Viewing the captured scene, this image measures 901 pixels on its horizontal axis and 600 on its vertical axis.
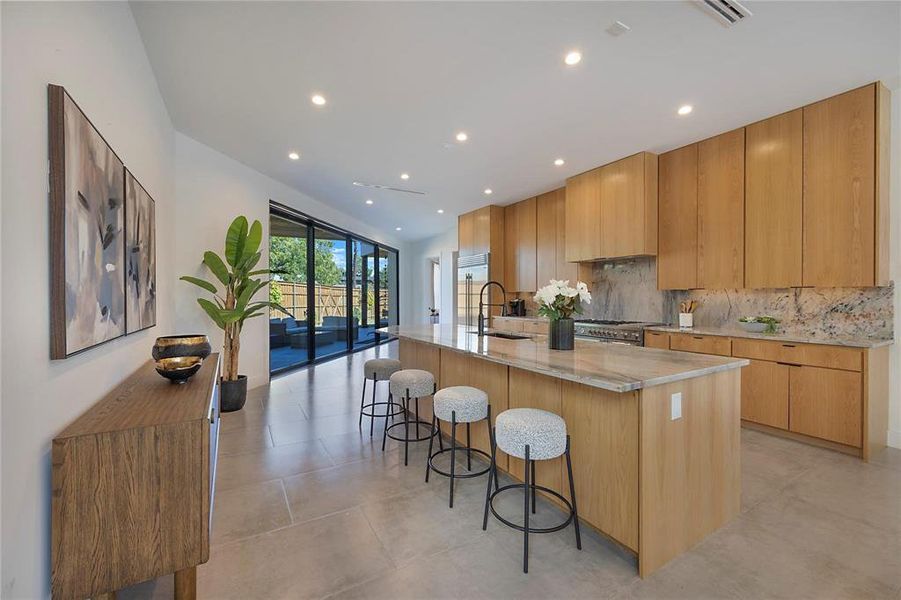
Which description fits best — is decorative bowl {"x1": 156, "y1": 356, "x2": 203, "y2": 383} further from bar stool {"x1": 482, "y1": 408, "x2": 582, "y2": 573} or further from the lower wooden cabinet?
the lower wooden cabinet

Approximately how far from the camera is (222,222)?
452cm

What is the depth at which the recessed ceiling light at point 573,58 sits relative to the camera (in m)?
2.54

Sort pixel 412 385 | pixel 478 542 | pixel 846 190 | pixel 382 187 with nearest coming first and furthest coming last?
pixel 478 542, pixel 412 385, pixel 846 190, pixel 382 187

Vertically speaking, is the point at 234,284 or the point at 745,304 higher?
the point at 234,284

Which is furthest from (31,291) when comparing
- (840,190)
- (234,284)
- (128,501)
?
(840,190)

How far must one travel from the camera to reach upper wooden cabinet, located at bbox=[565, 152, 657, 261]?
438 cm

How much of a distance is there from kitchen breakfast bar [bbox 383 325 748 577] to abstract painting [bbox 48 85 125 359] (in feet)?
6.23

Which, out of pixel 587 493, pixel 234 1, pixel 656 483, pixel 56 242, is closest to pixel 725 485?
pixel 656 483

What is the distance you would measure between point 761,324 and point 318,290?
6.29m

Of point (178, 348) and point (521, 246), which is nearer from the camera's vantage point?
point (178, 348)

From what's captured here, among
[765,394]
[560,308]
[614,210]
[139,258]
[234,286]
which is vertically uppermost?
[614,210]

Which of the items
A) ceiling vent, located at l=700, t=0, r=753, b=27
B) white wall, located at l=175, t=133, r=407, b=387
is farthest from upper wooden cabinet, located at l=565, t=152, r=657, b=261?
white wall, located at l=175, t=133, r=407, b=387

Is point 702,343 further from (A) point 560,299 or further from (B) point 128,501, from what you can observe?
(B) point 128,501

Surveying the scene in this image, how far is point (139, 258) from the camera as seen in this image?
2.34 m
